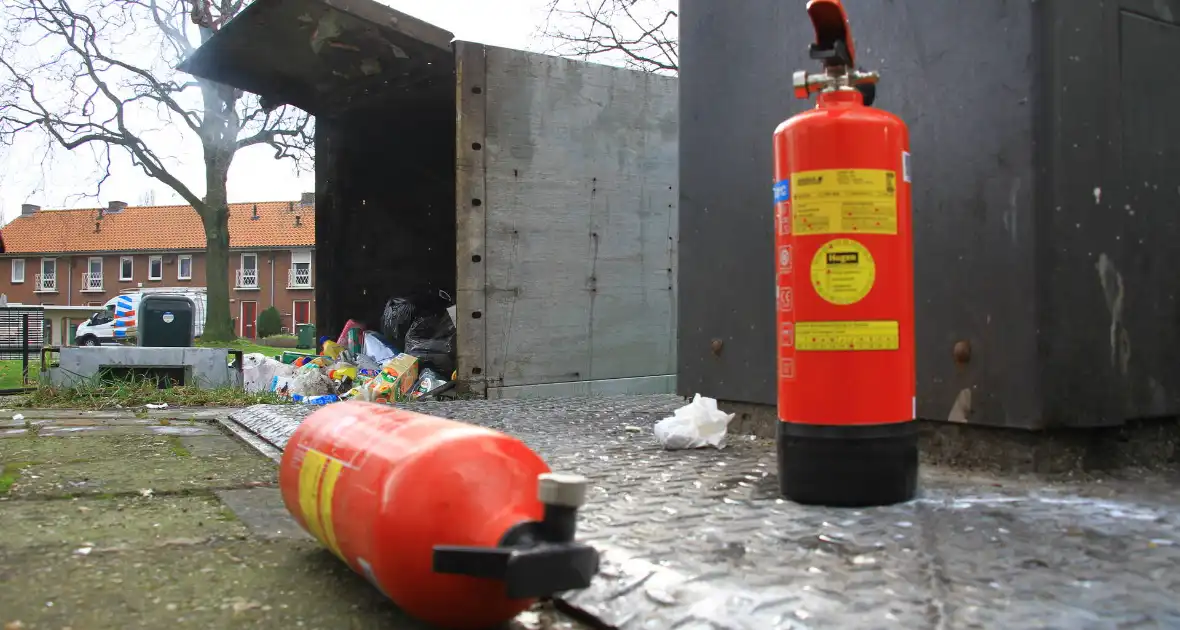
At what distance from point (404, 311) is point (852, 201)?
722 cm

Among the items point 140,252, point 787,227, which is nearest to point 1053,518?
point 787,227

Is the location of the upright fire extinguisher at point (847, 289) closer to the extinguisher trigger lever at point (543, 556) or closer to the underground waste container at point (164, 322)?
the extinguisher trigger lever at point (543, 556)

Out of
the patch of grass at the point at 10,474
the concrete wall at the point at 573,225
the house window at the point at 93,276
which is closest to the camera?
the patch of grass at the point at 10,474

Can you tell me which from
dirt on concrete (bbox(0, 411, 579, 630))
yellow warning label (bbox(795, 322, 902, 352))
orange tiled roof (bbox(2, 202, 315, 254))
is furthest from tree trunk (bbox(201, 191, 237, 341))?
orange tiled roof (bbox(2, 202, 315, 254))

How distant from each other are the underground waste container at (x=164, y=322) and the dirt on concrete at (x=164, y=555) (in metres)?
7.03

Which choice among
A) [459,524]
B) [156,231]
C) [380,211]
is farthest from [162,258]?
[459,524]

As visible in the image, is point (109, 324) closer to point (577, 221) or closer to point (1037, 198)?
point (577, 221)

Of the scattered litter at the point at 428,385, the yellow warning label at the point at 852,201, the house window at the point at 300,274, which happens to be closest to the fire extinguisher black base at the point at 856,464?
the yellow warning label at the point at 852,201

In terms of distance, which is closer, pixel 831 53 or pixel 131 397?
pixel 831 53

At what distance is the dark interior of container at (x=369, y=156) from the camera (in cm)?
809

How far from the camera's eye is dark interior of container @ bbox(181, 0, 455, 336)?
8094 mm

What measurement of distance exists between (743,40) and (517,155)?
310 cm

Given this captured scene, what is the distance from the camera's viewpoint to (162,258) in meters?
55.1

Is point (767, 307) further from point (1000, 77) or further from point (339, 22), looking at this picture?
point (339, 22)
